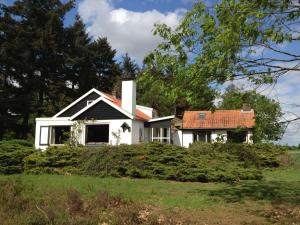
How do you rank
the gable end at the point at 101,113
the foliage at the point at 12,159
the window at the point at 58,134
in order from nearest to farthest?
the foliage at the point at 12,159, the gable end at the point at 101,113, the window at the point at 58,134

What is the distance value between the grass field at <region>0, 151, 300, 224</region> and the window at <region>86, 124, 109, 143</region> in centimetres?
1857

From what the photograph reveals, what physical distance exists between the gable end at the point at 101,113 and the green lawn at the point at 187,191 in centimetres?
1621

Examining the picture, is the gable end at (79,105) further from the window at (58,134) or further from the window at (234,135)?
the window at (234,135)

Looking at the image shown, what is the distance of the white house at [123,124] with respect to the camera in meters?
32.0

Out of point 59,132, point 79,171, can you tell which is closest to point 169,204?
point 79,171

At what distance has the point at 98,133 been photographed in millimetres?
35531

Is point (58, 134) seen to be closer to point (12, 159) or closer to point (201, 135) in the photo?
point (201, 135)

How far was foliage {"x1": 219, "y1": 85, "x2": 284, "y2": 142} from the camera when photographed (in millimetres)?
9425

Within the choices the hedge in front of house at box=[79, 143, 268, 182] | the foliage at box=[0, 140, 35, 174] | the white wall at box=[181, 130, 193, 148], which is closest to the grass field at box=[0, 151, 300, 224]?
the hedge in front of house at box=[79, 143, 268, 182]

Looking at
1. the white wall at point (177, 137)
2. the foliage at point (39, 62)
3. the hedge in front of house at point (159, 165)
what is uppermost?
the foliage at point (39, 62)

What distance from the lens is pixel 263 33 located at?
909 centimetres

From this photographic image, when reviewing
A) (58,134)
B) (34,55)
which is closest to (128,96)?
(58,134)

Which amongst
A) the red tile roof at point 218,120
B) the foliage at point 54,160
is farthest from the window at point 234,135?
the red tile roof at point 218,120

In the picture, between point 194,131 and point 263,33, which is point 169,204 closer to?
point 263,33
